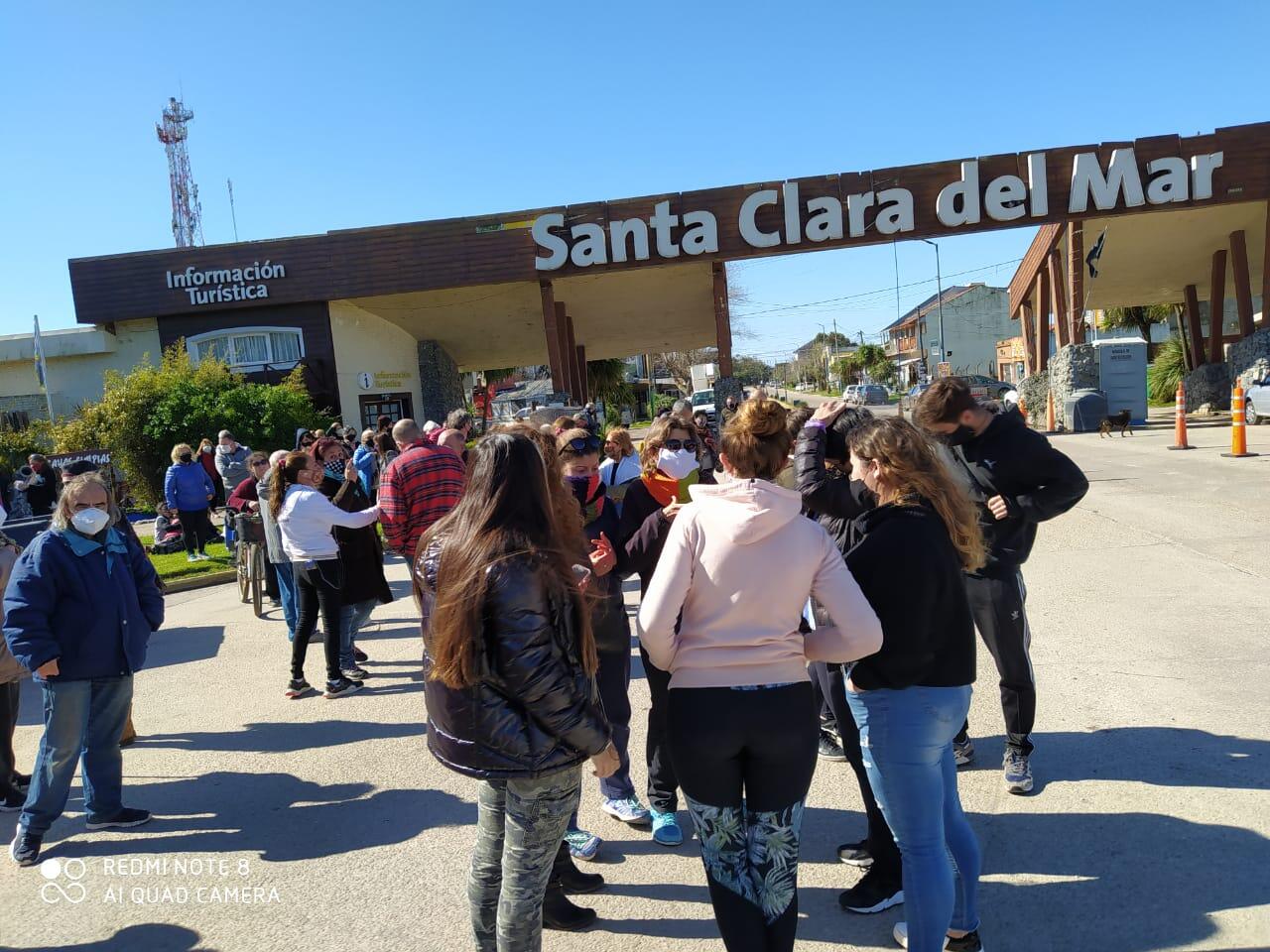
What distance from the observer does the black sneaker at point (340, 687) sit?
6340 mm

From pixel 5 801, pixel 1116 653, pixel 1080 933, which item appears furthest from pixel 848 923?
pixel 5 801

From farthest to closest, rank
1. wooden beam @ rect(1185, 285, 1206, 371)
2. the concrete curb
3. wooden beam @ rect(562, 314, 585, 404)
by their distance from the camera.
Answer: wooden beam @ rect(1185, 285, 1206, 371)
wooden beam @ rect(562, 314, 585, 404)
the concrete curb

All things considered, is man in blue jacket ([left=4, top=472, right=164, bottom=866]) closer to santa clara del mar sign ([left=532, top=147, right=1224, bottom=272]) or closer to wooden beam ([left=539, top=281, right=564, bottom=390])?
santa clara del mar sign ([left=532, top=147, right=1224, bottom=272])

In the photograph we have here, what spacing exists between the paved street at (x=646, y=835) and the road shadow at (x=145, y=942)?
12 millimetres

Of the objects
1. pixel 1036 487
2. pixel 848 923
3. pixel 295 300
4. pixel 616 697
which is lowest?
pixel 848 923

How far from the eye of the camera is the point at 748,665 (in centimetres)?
256

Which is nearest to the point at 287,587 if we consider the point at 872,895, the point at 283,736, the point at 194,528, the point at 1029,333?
the point at 283,736

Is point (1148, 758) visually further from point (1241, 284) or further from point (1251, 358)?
point (1241, 284)

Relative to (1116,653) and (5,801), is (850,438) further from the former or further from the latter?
(5,801)

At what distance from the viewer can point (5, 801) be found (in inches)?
186

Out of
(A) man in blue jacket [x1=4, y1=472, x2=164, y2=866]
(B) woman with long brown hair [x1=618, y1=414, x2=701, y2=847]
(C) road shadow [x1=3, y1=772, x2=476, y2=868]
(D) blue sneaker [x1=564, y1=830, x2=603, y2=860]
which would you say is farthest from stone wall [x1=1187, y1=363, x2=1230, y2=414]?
(A) man in blue jacket [x1=4, y1=472, x2=164, y2=866]

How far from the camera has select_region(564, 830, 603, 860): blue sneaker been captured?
378 centimetres

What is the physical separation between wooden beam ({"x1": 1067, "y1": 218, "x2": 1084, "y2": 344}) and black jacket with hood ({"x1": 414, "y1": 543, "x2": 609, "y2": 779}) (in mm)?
22262

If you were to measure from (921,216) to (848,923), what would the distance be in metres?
20.2
